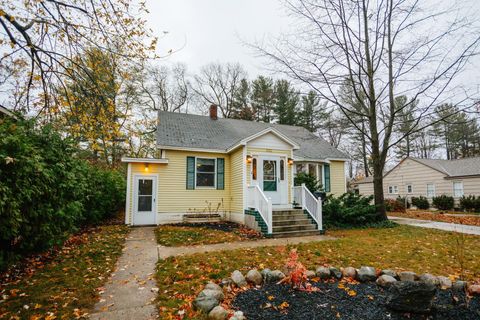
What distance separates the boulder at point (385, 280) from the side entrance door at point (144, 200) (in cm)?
884

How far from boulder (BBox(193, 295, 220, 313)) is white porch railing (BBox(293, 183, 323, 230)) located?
6.60 meters

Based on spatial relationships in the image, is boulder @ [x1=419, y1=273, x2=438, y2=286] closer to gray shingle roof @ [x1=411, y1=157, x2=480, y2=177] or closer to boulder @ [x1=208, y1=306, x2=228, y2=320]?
boulder @ [x1=208, y1=306, x2=228, y2=320]

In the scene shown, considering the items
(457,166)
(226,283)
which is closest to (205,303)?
(226,283)

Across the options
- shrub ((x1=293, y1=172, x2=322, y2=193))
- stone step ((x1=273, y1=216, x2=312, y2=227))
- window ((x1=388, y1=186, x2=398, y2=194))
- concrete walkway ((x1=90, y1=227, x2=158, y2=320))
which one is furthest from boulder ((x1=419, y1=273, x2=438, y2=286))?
window ((x1=388, y1=186, x2=398, y2=194))

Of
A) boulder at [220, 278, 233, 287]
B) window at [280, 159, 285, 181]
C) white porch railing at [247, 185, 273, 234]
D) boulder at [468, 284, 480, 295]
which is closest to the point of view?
boulder at [468, 284, 480, 295]

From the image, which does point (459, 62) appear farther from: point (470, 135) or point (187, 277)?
point (470, 135)

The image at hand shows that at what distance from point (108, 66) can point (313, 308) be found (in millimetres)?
6399

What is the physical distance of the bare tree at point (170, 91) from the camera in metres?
21.3

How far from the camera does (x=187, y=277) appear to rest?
13.4 ft

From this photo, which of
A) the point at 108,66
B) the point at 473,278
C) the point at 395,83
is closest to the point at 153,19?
the point at 108,66

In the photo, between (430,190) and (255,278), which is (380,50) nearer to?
(255,278)

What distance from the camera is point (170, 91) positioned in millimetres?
22719

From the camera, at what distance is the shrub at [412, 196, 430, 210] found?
1911cm

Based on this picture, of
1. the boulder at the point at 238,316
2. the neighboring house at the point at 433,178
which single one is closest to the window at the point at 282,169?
the boulder at the point at 238,316
